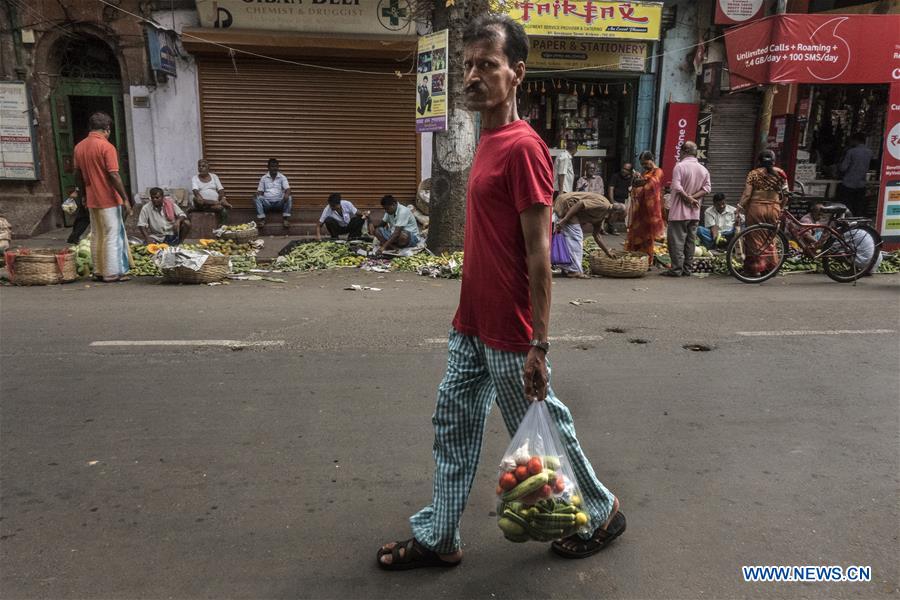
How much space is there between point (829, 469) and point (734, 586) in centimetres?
127

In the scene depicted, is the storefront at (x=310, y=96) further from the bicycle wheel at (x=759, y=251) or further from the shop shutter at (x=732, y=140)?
the bicycle wheel at (x=759, y=251)

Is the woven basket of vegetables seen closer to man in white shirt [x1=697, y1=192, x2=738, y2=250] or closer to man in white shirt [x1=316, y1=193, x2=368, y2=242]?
man in white shirt [x1=316, y1=193, x2=368, y2=242]

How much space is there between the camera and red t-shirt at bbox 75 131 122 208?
824 cm

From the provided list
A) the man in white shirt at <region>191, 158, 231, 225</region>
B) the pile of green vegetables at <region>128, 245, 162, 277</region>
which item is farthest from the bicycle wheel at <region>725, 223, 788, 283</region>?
the man in white shirt at <region>191, 158, 231, 225</region>

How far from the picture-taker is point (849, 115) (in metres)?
Result: 14.4

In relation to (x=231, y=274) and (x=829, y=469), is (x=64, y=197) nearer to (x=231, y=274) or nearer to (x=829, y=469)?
(x=231, y=274)

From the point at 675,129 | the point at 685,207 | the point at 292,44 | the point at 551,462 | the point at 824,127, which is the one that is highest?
the point at 292,44

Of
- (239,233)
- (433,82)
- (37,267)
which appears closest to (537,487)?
(37,267)

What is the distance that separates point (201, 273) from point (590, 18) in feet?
29.7

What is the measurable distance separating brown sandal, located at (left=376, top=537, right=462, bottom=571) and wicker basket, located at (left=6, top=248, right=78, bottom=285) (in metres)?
7.45

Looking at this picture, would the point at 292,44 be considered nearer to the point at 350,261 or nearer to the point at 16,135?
the point at 350,261

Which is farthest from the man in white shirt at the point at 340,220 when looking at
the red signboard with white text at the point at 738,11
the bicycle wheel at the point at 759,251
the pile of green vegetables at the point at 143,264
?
the red signboard with white text at the point at 738,11

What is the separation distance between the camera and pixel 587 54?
13695 mm

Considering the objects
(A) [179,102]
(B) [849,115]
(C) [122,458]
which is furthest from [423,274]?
(B) [849,115]
